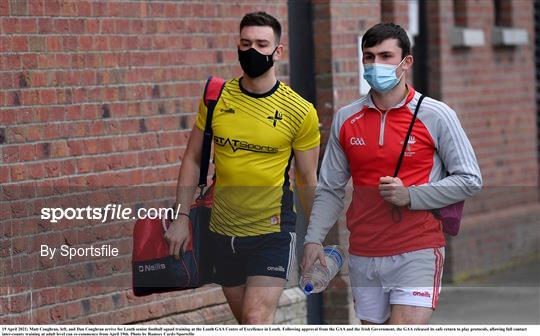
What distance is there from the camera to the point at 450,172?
658 centimetres

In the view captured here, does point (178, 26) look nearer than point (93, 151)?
No

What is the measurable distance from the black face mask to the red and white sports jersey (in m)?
0.45

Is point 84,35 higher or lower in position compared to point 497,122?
higher

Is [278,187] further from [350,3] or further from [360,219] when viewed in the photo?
[350,3]

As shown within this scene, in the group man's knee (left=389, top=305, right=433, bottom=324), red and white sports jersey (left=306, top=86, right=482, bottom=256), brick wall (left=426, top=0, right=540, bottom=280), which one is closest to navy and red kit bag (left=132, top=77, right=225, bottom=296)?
red and white sports jersey (left=306, top=86, right=482, bottom=256)

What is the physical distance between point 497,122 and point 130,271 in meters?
7.64

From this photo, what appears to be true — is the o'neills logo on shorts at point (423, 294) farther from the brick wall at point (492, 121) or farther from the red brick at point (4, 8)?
the brick wall at point (492, 121)

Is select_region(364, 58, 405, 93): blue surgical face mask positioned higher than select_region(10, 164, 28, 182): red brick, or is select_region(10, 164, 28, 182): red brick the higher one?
select_region(364, 58, 405, 93): blue surgical face mask

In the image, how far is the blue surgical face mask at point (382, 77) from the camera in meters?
6.57

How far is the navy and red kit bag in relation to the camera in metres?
6.95

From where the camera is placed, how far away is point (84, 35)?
813 centimetres

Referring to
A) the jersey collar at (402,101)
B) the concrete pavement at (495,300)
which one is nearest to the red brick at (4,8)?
the jersey collar at (402,101)

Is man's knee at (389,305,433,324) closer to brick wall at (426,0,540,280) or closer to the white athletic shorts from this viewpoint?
the white athletic shorts

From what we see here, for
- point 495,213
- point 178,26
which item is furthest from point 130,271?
point 495,213
